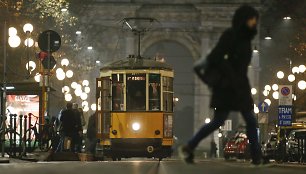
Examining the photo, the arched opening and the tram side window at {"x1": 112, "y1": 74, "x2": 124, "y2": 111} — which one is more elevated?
the arched opening

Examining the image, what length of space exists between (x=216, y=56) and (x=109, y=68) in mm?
20509

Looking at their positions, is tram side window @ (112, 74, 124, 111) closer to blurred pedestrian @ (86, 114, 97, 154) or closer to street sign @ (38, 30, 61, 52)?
blurred pedestrian @ (86, 114, 97, 154)

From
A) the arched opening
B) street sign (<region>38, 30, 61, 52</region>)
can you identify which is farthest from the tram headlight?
the arched opening

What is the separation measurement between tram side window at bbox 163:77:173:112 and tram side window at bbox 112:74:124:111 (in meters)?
1.42

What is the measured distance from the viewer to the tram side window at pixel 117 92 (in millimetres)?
29753

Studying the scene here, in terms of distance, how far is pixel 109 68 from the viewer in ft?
99.6

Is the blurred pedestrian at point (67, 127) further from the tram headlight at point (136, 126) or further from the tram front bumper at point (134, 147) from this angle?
the tram headlight at point (136, 126)

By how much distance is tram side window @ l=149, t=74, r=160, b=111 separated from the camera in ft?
97.1

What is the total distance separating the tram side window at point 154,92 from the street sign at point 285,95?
532 cm

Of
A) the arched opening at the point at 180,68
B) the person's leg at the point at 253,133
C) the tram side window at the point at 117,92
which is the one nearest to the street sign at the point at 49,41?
the tram side window at the point at 117,92

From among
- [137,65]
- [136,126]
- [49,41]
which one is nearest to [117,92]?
[137,65]

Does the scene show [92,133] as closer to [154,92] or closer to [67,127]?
[154,92]

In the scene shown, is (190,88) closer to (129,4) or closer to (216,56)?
(129,4)

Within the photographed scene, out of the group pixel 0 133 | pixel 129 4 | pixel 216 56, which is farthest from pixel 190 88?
pixel 216 56
